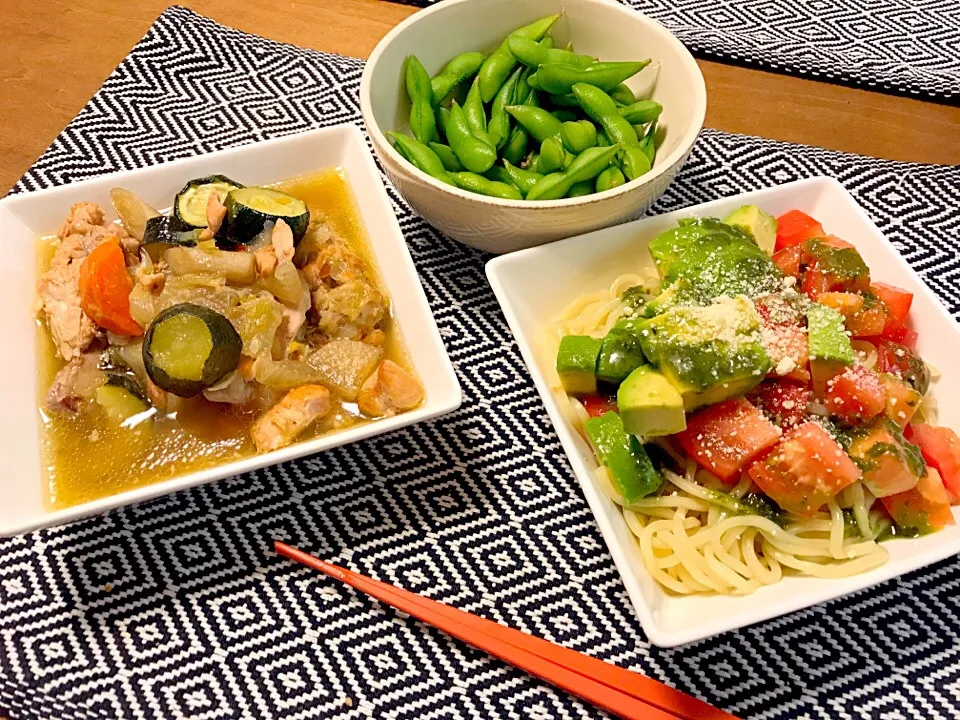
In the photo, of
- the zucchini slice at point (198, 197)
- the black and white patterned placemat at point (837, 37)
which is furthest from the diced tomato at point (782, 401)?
the black and white patterned placemat at point (837, 37)

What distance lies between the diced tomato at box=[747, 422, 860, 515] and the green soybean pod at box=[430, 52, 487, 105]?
1.27 meters

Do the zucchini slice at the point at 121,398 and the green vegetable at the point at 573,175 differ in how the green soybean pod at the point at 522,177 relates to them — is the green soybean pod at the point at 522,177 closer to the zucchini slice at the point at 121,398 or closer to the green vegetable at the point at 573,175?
the green vegetable at the point at 573,175

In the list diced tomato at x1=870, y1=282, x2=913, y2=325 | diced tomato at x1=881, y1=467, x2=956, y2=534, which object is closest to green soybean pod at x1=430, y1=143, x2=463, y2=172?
diced tomato at x1=870, y1=282, x2=913, y2=325

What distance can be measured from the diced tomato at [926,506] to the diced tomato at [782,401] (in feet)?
0.79

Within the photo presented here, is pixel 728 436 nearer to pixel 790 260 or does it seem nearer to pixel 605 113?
pixel 790 260

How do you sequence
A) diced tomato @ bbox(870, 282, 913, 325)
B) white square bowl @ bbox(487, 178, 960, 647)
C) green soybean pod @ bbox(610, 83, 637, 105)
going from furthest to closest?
green soybean pod @ bbox(610, 83, 637, 105), diced tomato @ bbox(870, 282, 913, 325), white square bowl @ bbox(487, 178, 960, 647)

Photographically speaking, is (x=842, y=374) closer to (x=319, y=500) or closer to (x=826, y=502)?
(x=826, y=502)

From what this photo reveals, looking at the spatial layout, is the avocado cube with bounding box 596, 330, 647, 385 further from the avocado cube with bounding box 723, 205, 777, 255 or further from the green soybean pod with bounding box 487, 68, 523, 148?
the green soybean pod with bounding box 487, 68, 523, 148

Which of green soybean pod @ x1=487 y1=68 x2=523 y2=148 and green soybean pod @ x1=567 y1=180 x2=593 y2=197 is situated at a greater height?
green soybean pod @ x1=487 y1=68 x2=523 y2=148

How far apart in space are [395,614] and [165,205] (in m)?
1.15

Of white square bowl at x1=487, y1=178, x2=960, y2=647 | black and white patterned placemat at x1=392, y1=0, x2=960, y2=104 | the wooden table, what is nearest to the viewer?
white square bowl at x1=487, y1=178, x2=960, y2=647

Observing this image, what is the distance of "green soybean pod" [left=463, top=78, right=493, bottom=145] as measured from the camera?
1951mm

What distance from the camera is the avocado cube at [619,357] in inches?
61.7

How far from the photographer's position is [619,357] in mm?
1570
